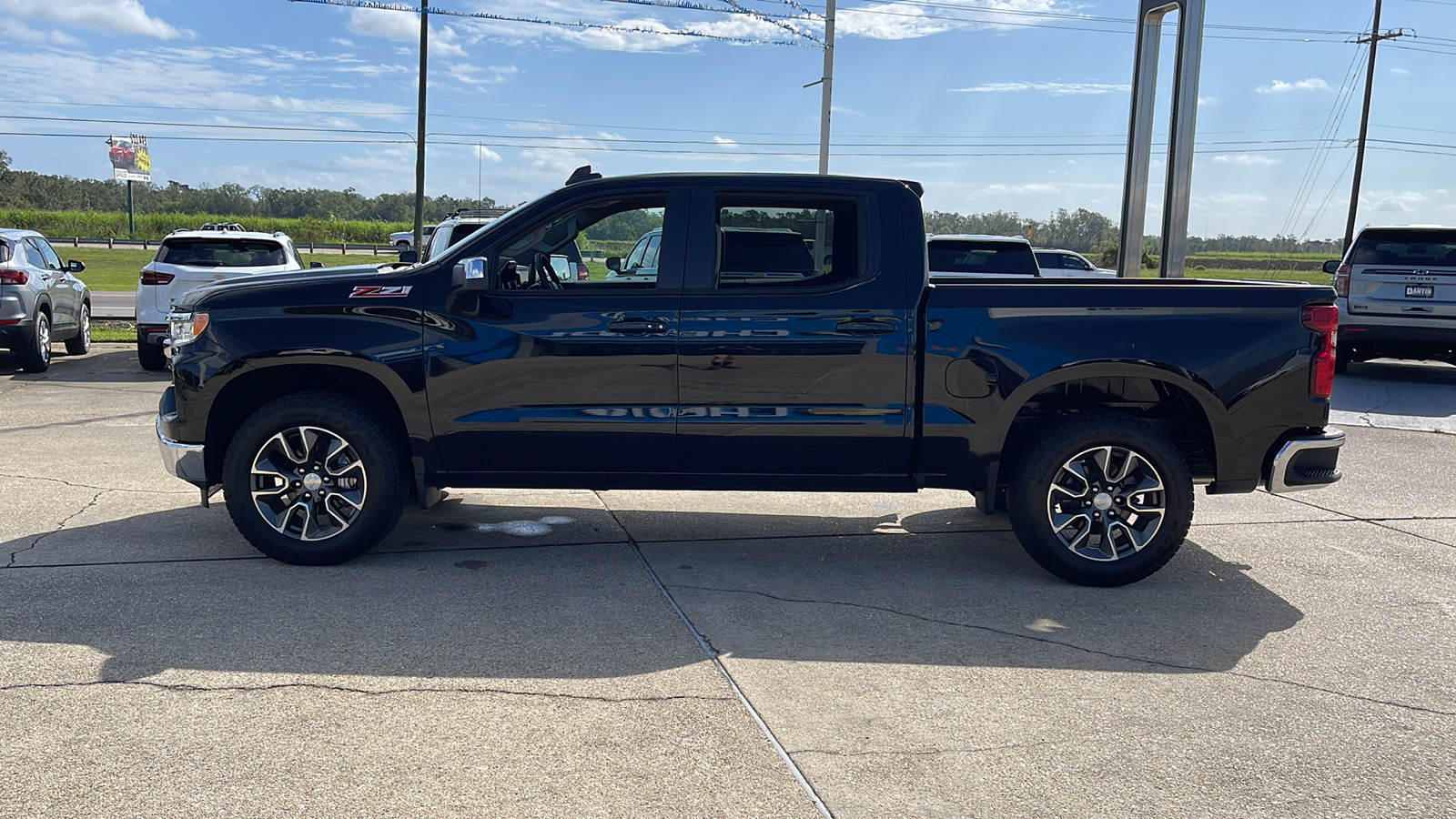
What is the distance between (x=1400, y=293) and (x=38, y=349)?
638 inches

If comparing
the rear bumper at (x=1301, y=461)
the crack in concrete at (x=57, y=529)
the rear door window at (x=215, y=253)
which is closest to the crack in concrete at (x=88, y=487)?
the crack in concrete at (x=57, y=529)

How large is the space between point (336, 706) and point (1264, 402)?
441cm

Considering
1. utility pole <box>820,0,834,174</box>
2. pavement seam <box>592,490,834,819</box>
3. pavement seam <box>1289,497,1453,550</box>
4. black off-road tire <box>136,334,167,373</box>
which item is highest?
utility pole <box>820,0,834,174</box>

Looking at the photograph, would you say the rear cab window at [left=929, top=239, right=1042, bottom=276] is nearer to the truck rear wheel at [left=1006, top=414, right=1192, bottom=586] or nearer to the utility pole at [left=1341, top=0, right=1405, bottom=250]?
the truck rear wheel at [left=1006, top=414, right=1192, bottom=586]

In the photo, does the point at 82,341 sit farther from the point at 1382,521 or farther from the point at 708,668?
the point at 1382,521

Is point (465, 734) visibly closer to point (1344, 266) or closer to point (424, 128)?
point (1344, 266)

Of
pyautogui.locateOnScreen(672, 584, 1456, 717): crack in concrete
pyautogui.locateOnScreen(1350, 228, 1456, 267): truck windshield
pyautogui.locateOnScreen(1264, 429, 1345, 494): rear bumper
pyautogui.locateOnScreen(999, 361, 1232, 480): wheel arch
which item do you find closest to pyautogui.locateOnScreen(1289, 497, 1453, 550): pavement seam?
pyautogui.locateOnScreen(1264, 429, 1345, 494): rear bumper

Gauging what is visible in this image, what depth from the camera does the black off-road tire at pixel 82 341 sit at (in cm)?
1513

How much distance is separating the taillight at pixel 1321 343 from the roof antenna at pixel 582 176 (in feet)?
11.7

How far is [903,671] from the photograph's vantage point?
14.4 feet

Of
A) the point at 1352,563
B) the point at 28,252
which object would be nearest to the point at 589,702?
the point at 1352,563

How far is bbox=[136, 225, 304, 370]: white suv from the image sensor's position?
1355cm

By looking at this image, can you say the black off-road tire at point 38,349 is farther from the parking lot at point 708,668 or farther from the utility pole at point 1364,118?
the utility pole at point 1364,118

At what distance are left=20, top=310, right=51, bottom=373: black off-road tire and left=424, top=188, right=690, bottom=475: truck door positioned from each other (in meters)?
9.74
